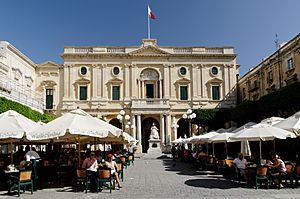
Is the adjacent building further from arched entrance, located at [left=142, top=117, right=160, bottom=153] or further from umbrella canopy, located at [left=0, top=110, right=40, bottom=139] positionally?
umbrella canopy, located at [left=0, top=110, right=40, bottom=139]

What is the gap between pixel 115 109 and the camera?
138 ft

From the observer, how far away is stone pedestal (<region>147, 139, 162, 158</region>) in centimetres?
3292

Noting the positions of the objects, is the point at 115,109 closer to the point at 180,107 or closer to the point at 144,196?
the point at 180,107

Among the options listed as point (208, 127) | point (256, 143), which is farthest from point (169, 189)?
point (208, 127)

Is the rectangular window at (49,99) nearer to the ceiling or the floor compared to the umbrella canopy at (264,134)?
nearer to the ceiling

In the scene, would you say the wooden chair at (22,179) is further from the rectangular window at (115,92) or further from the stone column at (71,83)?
the stone column at (71,83)

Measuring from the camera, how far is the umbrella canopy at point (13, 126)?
10.6m

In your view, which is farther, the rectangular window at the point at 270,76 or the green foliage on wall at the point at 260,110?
the rectangular window at the point at 270,76

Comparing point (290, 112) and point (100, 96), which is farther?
point (100, 96)

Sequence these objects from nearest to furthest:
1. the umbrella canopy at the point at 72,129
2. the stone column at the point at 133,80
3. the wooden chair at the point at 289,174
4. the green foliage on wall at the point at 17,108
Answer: the umbrella canopy at the point at 72,129, the wooden chair at the point at 289,174, the green foliage on wall at the point at 17,108, the stone column at the point at 133,80

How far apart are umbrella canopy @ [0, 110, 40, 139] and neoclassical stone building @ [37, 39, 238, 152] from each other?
98.7 feet

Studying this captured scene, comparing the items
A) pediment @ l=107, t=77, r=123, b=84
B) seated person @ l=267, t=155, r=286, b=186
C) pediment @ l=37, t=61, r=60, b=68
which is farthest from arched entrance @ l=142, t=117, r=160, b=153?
seated person @ l=267, t=155, r=286, b=186

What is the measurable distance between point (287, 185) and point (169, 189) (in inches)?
170

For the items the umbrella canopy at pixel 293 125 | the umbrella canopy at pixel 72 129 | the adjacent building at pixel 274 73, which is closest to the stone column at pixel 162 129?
the adjacent building at pixel 274 73
